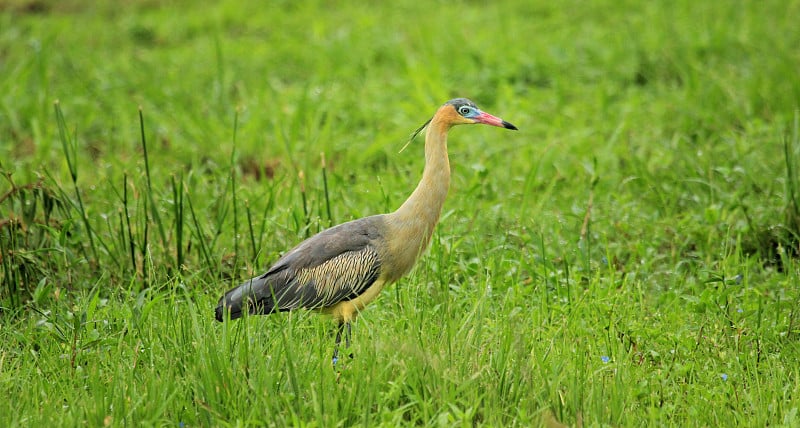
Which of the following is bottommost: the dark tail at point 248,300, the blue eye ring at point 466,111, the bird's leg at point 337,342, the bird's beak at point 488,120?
the bird's leg at point 337,342

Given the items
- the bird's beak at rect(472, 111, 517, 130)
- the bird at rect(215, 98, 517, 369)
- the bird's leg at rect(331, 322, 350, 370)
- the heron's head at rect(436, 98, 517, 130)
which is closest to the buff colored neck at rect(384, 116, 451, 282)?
the bird at rect(215, 98, 517, 369)

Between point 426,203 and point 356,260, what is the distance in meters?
0.44

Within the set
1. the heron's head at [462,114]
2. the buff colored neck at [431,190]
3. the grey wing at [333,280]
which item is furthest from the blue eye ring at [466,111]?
the grey wing at [333,280]

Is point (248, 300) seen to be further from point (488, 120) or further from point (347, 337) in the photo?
point (488, 120)

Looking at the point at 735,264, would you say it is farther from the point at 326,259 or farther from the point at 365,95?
the point at 365,95

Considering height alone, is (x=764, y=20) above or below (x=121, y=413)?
above

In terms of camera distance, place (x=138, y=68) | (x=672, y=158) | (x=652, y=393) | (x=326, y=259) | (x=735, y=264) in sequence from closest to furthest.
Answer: (x=652, y=393) < (x=326, y=259) < (x=735, y=264) < (x=672, y=158) < (x=138, y=68)

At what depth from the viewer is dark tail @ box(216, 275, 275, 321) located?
4.45m

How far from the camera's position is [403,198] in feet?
20.2

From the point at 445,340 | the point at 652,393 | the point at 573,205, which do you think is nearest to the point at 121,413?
the point at 445,340

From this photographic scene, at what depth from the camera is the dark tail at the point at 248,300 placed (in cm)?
445

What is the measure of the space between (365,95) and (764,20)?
3.93 metres

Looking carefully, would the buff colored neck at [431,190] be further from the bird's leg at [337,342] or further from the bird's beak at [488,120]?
the bird's leg at [337,342]

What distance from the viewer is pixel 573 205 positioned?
5.94 metres
